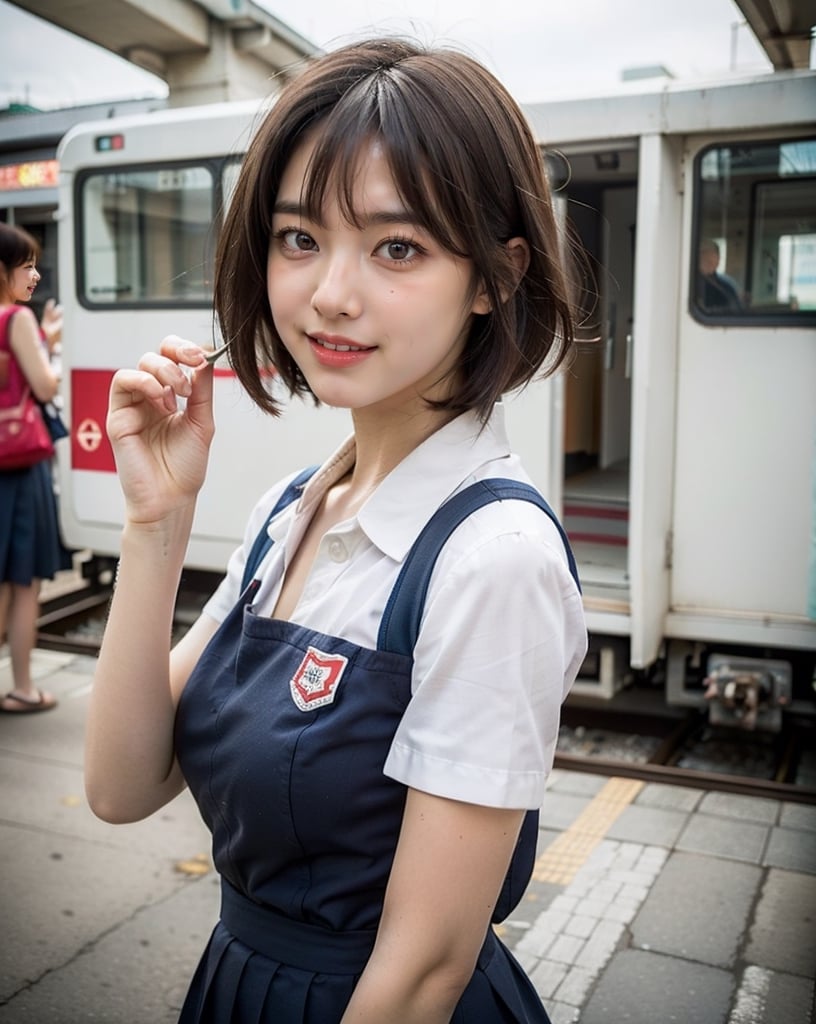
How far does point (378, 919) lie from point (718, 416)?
12.2 ft

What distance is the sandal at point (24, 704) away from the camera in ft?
15.6

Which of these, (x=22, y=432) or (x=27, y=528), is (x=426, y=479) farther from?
(x=27, y=528)

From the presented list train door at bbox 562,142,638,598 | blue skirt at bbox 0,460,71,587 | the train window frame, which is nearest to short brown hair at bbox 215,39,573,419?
blue skirt at bbox 0,460,71,587

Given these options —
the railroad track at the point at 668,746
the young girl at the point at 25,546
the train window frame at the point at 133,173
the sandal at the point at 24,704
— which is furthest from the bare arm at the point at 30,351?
the railroad track at the point at 668,746

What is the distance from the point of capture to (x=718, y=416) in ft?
14.9

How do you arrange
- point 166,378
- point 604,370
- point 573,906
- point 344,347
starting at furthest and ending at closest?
point 604,370 < point 573,906 < point 166,378 < point 344,347

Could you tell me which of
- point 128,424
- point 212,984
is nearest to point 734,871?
point 212,984

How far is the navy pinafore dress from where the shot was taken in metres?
1.12

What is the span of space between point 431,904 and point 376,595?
325 millimetres

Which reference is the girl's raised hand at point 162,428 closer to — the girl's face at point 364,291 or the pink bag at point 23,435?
the girl's face at point 364,291

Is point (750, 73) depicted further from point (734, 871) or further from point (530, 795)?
point (530, 795)

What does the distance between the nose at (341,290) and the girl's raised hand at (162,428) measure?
0.23m

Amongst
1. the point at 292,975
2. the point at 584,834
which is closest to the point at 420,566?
the point at 292,975

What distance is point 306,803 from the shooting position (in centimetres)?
113
